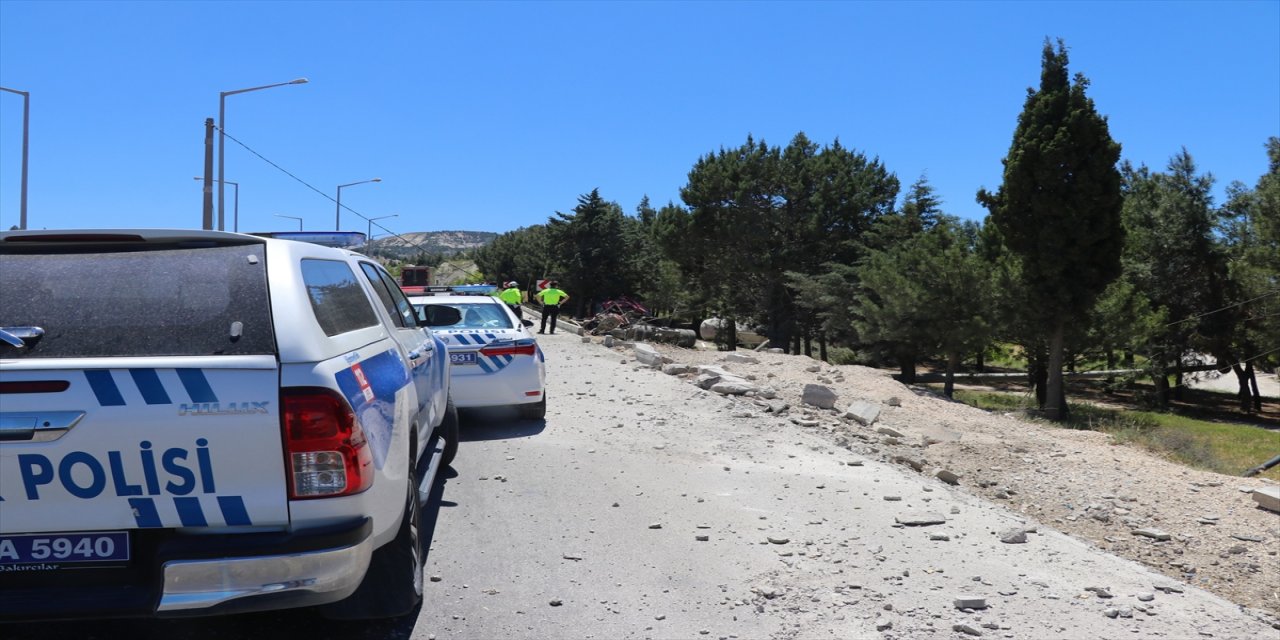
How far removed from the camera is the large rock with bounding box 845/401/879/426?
11.6 m

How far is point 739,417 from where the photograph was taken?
10.8 m

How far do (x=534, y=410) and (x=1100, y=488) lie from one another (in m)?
6.14

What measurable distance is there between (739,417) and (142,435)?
27.2ft

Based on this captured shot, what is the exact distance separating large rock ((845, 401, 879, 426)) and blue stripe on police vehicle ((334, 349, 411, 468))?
8.35m

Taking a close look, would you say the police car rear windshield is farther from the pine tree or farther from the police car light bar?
the pine tree

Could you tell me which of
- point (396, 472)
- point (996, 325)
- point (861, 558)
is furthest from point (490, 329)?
point (996, 325)

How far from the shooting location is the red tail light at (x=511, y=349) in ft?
32.6

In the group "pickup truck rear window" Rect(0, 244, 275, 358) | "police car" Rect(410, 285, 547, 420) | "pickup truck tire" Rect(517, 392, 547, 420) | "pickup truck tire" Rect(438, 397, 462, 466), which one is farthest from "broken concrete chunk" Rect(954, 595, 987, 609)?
"pickup truck tire" Rect(517, 392, 547, 420)

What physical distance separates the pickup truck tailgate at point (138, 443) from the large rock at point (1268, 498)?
8.98 metres

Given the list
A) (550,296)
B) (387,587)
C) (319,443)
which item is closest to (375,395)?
(319,443)

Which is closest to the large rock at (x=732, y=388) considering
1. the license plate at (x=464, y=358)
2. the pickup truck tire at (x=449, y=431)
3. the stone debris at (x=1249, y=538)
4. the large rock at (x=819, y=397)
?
the large rock at (x=819, y=397)

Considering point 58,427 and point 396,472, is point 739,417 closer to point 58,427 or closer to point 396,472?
point 396,472

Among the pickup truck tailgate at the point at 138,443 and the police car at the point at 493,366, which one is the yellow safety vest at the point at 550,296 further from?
the pickup truck tailgate at the point at 138,443

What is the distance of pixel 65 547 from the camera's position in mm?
3215
